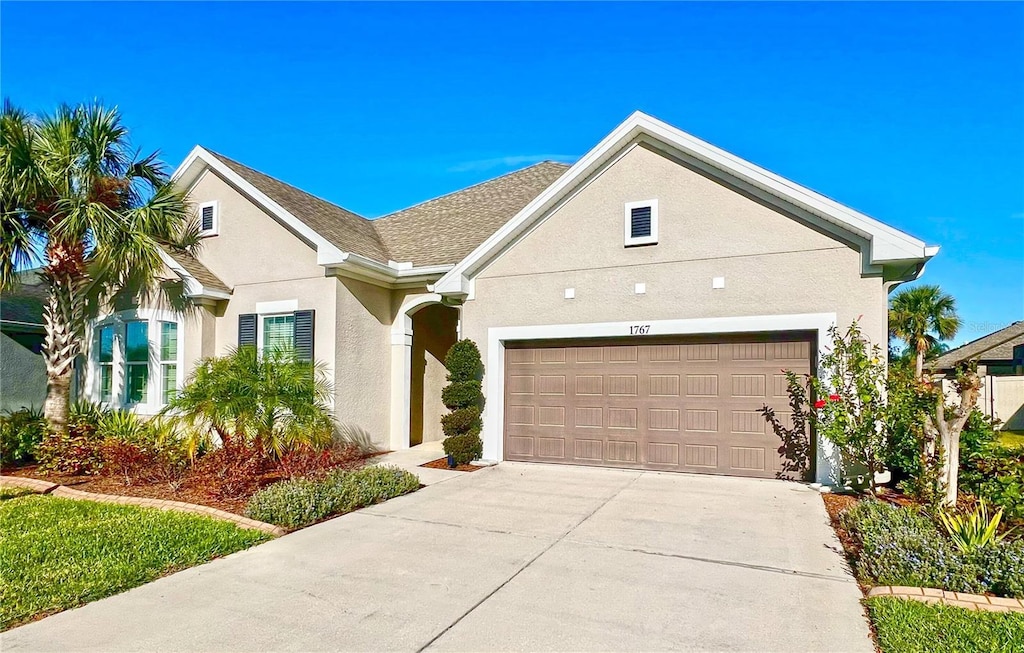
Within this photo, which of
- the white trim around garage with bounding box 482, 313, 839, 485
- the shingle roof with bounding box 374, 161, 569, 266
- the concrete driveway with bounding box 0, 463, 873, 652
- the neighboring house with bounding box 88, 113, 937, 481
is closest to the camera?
the concrete driveway with bounding box 0, 463, 873, 652

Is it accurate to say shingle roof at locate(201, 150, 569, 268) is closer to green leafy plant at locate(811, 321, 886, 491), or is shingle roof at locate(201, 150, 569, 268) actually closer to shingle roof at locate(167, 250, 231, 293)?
shingle roof at locate(167, 250, 231, 293)

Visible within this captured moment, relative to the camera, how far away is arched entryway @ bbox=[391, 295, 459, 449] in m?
12.6

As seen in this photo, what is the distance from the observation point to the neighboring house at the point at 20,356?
47.3ft

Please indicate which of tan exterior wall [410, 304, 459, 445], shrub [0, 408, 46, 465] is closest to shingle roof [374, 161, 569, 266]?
tan exterior wall [410, 304, 459, 445]

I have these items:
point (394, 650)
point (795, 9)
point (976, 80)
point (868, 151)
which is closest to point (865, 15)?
point (795, 9)

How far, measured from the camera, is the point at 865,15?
8695 mm

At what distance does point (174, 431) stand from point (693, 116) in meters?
11.6

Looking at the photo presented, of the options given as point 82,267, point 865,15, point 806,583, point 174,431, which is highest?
point 865,15

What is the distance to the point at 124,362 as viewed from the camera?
12594mm

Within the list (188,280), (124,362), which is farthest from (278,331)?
(124,362)

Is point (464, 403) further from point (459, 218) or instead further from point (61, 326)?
point (61, 326)

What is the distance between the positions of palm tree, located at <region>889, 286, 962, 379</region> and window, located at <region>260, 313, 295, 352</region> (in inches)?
989

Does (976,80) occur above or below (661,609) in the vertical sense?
above

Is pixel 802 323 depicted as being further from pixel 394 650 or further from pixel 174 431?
pixel 174 431
